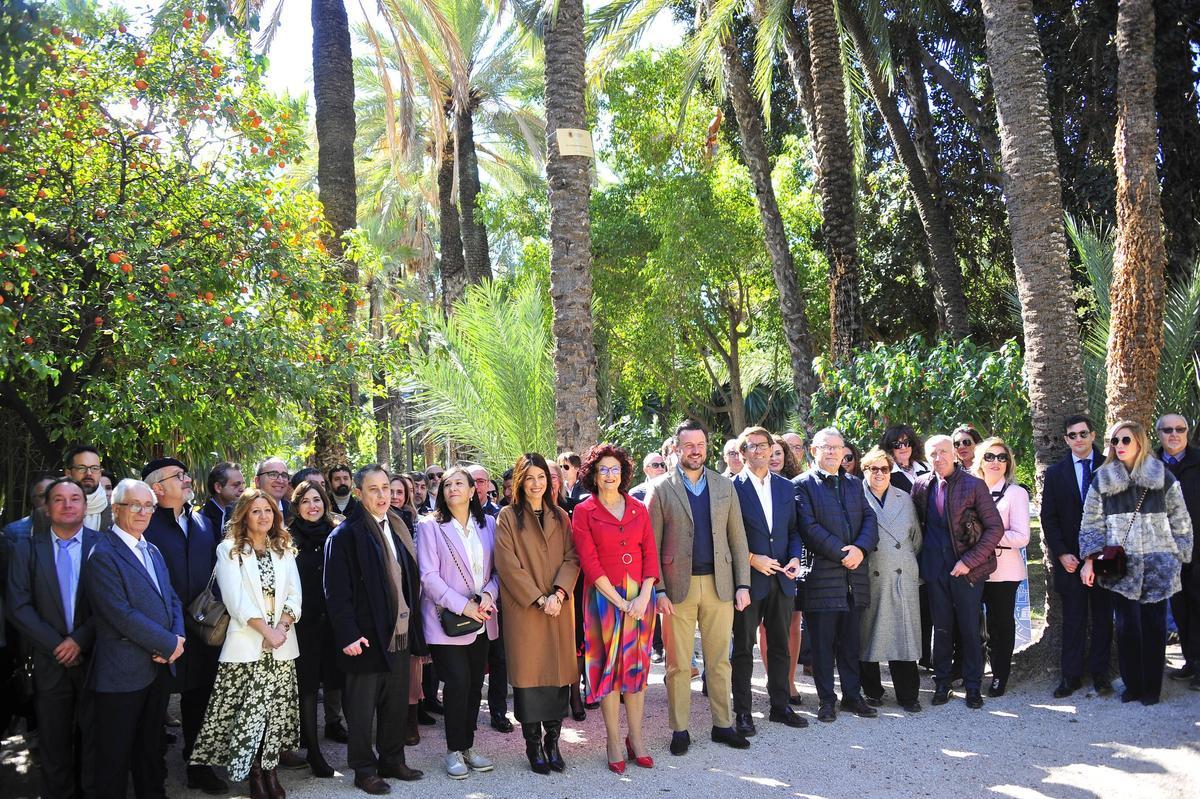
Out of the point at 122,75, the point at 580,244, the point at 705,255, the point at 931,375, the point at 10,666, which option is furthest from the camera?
the point at 705,255

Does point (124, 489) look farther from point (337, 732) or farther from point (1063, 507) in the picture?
point (1063, 507)

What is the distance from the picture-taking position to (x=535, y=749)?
20.5 ft

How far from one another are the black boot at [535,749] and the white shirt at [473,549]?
0.93 m

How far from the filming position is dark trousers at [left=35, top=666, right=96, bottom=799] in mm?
5414

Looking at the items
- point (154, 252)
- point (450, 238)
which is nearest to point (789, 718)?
point (154, 252)

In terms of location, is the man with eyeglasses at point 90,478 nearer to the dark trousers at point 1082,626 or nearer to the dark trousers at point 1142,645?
the dark trousers at point 1082,626

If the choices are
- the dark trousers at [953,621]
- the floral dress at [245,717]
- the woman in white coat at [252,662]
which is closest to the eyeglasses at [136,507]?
the woman in white coat at [252,662]

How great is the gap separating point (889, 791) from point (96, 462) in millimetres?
5409

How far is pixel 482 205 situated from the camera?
22.8 meters

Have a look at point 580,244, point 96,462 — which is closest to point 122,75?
point 96,462

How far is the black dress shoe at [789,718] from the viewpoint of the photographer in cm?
705

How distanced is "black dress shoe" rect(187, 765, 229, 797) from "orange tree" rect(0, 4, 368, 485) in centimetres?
257

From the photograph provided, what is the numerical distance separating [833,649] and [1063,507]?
2083mm

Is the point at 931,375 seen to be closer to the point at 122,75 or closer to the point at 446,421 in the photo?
the point at 446,421
